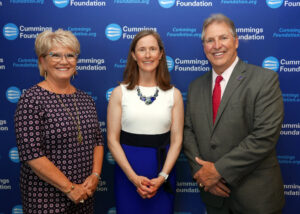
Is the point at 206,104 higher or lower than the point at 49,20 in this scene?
lower

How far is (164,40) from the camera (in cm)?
262

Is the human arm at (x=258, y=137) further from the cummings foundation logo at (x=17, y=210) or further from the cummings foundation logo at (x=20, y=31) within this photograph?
the cummings foundation logo at (x=17, y=210)

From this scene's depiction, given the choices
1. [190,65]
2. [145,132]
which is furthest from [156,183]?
[190,65]

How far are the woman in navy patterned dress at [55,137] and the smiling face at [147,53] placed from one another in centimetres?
49

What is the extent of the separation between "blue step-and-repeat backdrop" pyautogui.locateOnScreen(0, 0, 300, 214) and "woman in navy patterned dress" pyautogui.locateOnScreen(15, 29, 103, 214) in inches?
33.8

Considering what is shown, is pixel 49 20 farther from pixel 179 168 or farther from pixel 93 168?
pixel 179 168

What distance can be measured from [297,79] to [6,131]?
319 cm

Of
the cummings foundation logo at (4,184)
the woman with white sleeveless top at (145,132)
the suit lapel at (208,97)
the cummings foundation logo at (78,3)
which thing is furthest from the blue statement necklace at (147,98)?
the cummings foundation logo at (4,184)

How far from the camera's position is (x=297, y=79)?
103 inches

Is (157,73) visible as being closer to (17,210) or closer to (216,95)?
A: (216,95)

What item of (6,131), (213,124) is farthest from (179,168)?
(6,131)

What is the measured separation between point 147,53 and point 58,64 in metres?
0.67

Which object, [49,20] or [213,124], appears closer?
[213,124]

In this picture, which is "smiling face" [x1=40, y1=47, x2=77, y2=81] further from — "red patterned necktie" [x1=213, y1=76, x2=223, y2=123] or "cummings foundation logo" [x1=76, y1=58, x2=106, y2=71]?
"red patterned necktie" [x1=213, y1=76, x2=223, y2=123]
